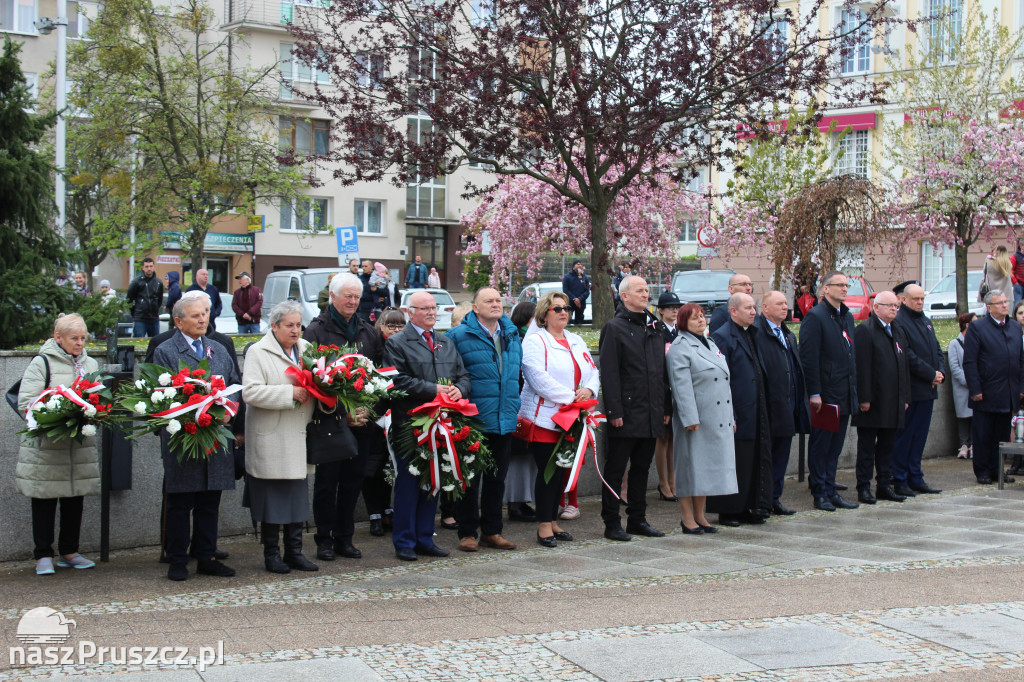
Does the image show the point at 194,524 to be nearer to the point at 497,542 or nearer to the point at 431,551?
the point at 431,551

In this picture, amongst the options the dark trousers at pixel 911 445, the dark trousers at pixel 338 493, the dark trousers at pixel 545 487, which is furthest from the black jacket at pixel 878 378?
the dark trousers at pixel 338 493

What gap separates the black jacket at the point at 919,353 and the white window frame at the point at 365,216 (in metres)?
42.5

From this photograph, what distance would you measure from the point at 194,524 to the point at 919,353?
7.95 metres

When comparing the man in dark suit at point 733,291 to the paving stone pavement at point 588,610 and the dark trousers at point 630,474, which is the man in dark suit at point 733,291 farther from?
the paving stone pavement at point 588,610

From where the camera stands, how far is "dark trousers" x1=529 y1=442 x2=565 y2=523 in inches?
369

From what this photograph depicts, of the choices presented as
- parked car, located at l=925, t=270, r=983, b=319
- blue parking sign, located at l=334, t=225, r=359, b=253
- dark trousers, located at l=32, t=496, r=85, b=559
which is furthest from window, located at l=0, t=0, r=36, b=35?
dark trousers, located at l=32, t=496, r=85, b=559

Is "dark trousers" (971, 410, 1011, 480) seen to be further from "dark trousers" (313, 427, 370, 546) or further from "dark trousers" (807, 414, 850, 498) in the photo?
Answer: "dark trousers" (313, 427, 370, 546)

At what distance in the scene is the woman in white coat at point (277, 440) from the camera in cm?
814

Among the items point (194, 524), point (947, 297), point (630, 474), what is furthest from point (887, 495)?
point (947, 297)

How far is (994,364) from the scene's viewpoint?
1312cm

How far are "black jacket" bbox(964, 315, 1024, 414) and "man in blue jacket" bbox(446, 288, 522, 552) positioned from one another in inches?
255

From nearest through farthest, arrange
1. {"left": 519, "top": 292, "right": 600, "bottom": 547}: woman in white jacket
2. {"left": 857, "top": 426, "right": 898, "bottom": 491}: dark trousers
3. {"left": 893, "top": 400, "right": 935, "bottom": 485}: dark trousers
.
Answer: {"left": 519, "top": 292, "right": 600, "bottom": 547}: woman in white jacket, {"left": 857, "top": 426, "right": 898, "bottom": 491}: dark trousers, {"left": 893, "top": 400, "right": 935, "bottom": 485}: dark trousers

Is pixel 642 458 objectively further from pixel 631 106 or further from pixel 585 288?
pixel 585 288

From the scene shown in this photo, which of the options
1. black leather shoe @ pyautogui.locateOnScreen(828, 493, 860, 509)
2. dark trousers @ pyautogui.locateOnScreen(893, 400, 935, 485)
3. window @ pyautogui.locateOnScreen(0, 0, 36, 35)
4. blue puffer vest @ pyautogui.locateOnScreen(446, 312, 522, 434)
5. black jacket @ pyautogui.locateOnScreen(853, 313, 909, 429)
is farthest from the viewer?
window @ pyautogui.locateOnScreen(0, 0, 36, 35)
